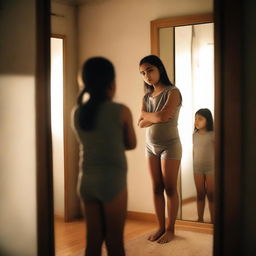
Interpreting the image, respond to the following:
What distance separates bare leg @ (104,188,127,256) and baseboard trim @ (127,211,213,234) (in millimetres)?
43

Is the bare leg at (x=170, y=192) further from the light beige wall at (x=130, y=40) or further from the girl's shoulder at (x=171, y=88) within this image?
the girl's shoulder at (x=171, y=88)

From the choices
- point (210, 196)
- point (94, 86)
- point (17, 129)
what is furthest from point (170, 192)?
point (17, 129)

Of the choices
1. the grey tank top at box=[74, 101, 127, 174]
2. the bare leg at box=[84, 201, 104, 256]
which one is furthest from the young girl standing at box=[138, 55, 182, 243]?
the bare leg at box=[84, 201, 104, 256]

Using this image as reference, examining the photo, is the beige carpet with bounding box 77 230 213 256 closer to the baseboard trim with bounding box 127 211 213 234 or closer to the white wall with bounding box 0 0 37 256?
the baseboard trim with bounding box 127 211 213 234

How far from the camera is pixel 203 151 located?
1560mm

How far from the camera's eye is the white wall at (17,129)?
1991 millimetres

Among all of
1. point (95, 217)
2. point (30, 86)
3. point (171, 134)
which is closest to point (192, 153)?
point (171, 134)

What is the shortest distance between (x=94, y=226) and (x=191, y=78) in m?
0.73

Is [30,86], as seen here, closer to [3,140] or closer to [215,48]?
[3,140]

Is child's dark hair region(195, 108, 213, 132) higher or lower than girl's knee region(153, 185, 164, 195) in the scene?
higher

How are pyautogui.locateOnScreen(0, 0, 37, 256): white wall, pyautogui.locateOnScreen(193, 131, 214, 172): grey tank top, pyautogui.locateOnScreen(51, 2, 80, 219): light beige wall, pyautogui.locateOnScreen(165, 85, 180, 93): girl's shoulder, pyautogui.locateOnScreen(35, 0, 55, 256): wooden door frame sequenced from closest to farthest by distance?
pyautogui.locateOnScreen(193, 131, 214, 172): grey tank top, pyautogui.locateOnScreen(165, 85, 180, 93): girl's shoulder, pyautogui.locateOnScreen(51, 2, 80, 219): light beige wall, pyautogui.locateOnScreen(35, 0, 55, 256): wooden door frame, pyautogui.locateOnScreen(0, 0, 37, 256): white wall

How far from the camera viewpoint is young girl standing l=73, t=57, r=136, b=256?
5.29 feet

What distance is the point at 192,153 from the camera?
159 centimetres

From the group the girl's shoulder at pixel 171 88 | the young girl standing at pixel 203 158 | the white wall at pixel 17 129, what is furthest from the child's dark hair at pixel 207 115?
the white wall at pixel 17 129
